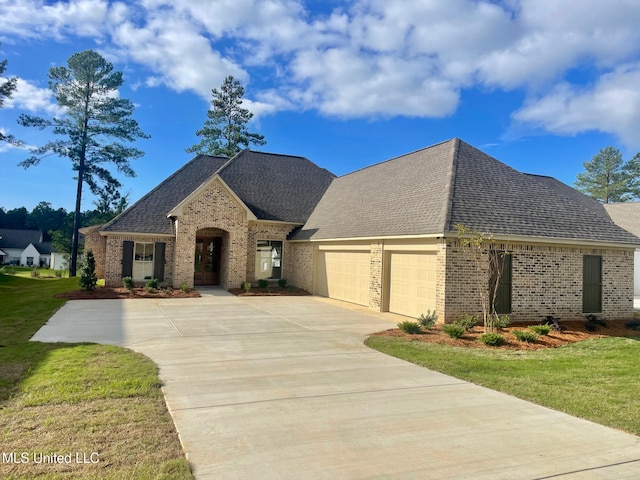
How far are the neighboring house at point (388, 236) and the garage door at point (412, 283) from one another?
0.05 meters

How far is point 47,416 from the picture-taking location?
185 inches

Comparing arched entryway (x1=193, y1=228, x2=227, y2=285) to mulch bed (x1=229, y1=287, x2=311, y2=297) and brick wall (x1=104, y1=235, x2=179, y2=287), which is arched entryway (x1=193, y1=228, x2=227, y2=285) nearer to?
mulch bed (x1=229, y1=287, x2=311, y2=297)

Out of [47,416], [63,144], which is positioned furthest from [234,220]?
[63,144]

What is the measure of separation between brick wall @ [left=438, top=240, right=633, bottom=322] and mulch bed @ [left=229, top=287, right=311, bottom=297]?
9586 mm

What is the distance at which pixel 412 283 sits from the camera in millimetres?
13758

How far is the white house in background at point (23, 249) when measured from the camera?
76188 mm

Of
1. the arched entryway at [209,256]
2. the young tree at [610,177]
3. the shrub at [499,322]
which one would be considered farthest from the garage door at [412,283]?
the young tree at [610,177]

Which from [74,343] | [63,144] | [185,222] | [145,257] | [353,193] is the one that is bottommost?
[74,343]

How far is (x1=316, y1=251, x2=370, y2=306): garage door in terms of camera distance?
16.6 metres

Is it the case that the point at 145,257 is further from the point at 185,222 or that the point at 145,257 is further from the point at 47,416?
the point at 47,416

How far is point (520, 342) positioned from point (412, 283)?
4.17 meters

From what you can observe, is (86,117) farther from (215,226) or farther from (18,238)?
(18,238)

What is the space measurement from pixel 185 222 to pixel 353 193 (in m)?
8.29

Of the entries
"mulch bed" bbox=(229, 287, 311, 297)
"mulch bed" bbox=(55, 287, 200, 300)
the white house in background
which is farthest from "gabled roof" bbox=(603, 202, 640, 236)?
the white house in background
